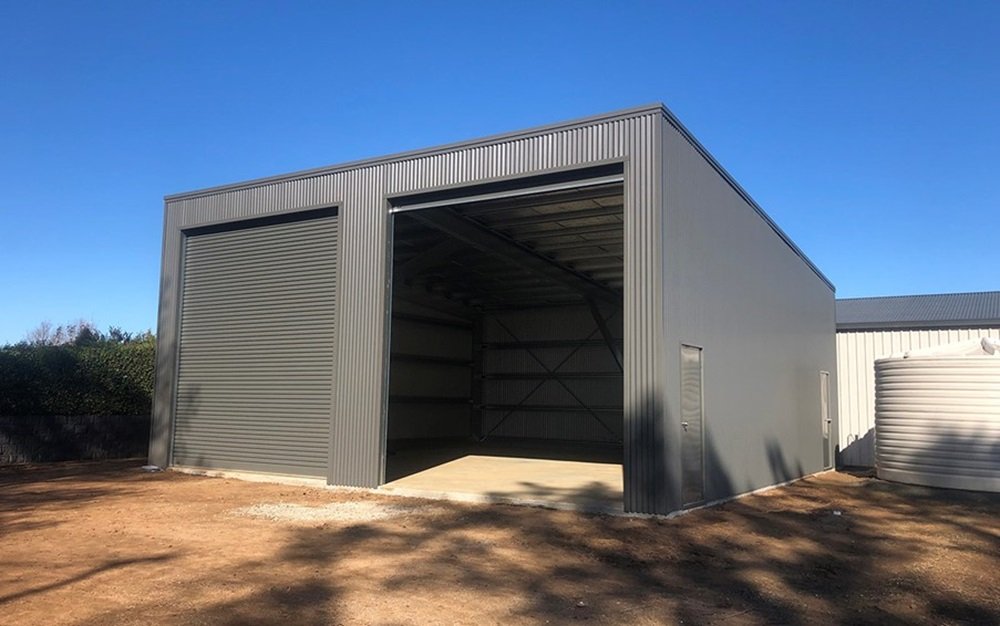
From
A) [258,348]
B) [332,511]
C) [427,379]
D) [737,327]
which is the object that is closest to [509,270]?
[427,379]

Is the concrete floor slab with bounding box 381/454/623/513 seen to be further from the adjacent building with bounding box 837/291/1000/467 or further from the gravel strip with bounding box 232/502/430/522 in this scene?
the adjacent building with bounding box 837/291/1000/467

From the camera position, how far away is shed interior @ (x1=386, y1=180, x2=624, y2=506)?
17422 millimetres

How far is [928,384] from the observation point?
50.6ft

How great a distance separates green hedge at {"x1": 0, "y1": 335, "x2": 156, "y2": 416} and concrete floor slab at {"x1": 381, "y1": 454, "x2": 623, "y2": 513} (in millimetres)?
9168

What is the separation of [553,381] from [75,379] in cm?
1503

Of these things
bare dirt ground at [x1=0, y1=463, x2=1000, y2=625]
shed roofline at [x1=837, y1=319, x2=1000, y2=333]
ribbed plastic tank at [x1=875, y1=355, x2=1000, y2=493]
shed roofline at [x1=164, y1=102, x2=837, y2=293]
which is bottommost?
bare dirt ground at [x1=0, y1=463, x2=1000, y2=625]

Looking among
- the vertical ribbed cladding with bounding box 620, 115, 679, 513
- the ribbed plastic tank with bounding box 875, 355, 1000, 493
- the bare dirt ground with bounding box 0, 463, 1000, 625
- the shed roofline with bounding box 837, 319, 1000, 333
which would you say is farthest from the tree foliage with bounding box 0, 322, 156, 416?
the shed roofline with bounding box 837, 319, 1000, 333

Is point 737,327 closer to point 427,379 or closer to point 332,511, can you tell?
point 332,511

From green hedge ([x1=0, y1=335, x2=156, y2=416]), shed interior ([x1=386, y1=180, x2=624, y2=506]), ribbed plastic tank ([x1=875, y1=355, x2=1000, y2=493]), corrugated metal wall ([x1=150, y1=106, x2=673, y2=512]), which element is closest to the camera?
corrugated metal wall ([x1=150, y1=106, x2=673, y2=512])

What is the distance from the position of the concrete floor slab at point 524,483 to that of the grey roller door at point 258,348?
229 cm

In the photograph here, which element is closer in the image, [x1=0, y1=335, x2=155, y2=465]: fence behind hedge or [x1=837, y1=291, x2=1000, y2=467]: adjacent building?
[x1=0, y1=335, x2=155, y2=465]: fence behind hedge

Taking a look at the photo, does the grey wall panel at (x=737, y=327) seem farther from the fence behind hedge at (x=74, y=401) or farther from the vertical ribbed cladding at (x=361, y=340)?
the fence behind hedge at (x=74, y=401)

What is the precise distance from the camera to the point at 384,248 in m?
13.8

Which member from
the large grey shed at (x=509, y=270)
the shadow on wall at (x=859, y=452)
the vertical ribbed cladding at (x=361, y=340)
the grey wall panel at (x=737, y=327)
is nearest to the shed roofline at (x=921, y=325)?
the large grey shed at (x=509, y=270)
